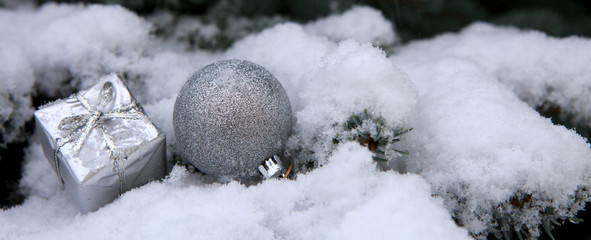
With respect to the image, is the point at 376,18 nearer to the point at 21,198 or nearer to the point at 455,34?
the point at 455,34

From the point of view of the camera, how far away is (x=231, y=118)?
2.45ft

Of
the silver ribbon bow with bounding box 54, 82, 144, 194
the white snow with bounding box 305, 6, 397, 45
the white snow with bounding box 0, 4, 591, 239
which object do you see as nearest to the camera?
the white snow with bounding box 0, 4, 591, 239

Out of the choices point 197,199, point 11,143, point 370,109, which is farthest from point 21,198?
point 370,109

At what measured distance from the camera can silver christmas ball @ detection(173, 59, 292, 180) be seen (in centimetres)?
75

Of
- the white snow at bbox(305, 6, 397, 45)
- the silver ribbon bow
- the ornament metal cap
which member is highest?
the white snow at bbox(305, 6, 397, 45)

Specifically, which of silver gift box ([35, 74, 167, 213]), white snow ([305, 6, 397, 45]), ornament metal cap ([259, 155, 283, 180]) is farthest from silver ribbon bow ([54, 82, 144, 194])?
white snow ([305, 6, 397, 45])

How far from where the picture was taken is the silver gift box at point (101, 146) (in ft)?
2.65

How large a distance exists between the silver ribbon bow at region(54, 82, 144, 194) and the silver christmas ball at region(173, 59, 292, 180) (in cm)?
14

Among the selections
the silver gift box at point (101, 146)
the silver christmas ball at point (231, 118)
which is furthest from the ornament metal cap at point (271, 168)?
the silver gift box at point (101, 146)

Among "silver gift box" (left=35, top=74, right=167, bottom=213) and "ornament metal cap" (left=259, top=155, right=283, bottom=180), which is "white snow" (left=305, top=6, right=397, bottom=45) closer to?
"ornament metal cap" (left=259, top=155, right=283, bottom=180)

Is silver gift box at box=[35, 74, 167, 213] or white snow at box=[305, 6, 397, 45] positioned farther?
white snow at box=[305, 6, 397, 45]

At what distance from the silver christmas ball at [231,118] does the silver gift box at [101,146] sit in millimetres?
97

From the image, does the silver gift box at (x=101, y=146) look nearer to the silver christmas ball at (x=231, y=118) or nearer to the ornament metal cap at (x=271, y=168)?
the silver christmas ball at (x=231, y=118)

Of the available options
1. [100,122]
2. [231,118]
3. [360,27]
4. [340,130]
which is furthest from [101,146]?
[360,27]
